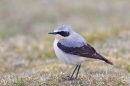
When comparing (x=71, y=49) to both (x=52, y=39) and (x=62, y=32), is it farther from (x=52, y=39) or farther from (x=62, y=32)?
(x=52, y=39)

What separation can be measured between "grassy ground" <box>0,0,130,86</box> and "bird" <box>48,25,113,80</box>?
48cm

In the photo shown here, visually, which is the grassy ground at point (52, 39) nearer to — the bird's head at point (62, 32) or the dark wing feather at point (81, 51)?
the dark wing feather at point (81, 51)

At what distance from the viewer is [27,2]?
2183cm

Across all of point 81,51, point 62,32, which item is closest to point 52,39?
point 62,32

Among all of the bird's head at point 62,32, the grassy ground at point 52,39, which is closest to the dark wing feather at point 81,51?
the bird's head at point 62,32

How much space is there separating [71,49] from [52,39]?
708 centimetres

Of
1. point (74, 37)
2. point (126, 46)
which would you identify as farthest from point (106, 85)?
point (126, 46)

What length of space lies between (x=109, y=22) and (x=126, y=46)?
610 centimetres

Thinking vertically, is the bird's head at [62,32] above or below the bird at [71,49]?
above

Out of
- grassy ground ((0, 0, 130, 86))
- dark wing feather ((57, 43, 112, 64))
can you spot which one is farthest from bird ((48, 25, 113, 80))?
grassy ground ((0, 0, 130, 86))

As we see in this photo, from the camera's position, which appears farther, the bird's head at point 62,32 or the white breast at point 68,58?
the bird's head at point 62,32

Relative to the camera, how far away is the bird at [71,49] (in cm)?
816

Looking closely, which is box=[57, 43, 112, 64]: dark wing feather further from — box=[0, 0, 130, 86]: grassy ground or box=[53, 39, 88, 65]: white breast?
box=[0, 0, 130, 86]: grassy ground

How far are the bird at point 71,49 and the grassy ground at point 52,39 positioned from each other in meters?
0.48
